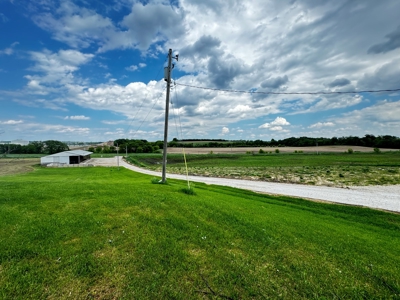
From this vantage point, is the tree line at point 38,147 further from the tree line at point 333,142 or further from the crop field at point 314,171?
the crop field at point 314,171

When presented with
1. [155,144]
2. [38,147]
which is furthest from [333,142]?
[38,147]

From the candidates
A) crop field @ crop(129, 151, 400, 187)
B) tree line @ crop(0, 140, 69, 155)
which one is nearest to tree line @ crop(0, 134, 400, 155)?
tree line @ crop(0, 140, 69, 155)

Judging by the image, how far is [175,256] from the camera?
4.90 m

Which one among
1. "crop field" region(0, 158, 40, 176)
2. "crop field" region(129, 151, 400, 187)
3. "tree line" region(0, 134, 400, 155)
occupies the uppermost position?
"tree line" region(0, 134, 400, 155)

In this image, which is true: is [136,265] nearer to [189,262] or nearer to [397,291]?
[189,262]

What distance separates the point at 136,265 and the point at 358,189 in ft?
73.5

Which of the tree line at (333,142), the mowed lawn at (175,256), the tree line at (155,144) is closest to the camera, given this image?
the mowed lawn at (175,256)

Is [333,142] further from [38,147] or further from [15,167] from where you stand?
[38,147]

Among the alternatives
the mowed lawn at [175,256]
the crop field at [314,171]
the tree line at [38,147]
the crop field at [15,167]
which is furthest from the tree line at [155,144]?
the mowed lawn at [175,256]

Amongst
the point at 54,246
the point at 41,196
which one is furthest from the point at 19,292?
the point at 41,196

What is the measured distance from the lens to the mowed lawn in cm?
396

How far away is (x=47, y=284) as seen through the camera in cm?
383

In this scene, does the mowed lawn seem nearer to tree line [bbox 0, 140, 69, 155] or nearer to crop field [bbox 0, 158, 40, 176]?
crop field [bbox 0, 158, 40, 176]

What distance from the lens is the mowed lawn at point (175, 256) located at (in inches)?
156
